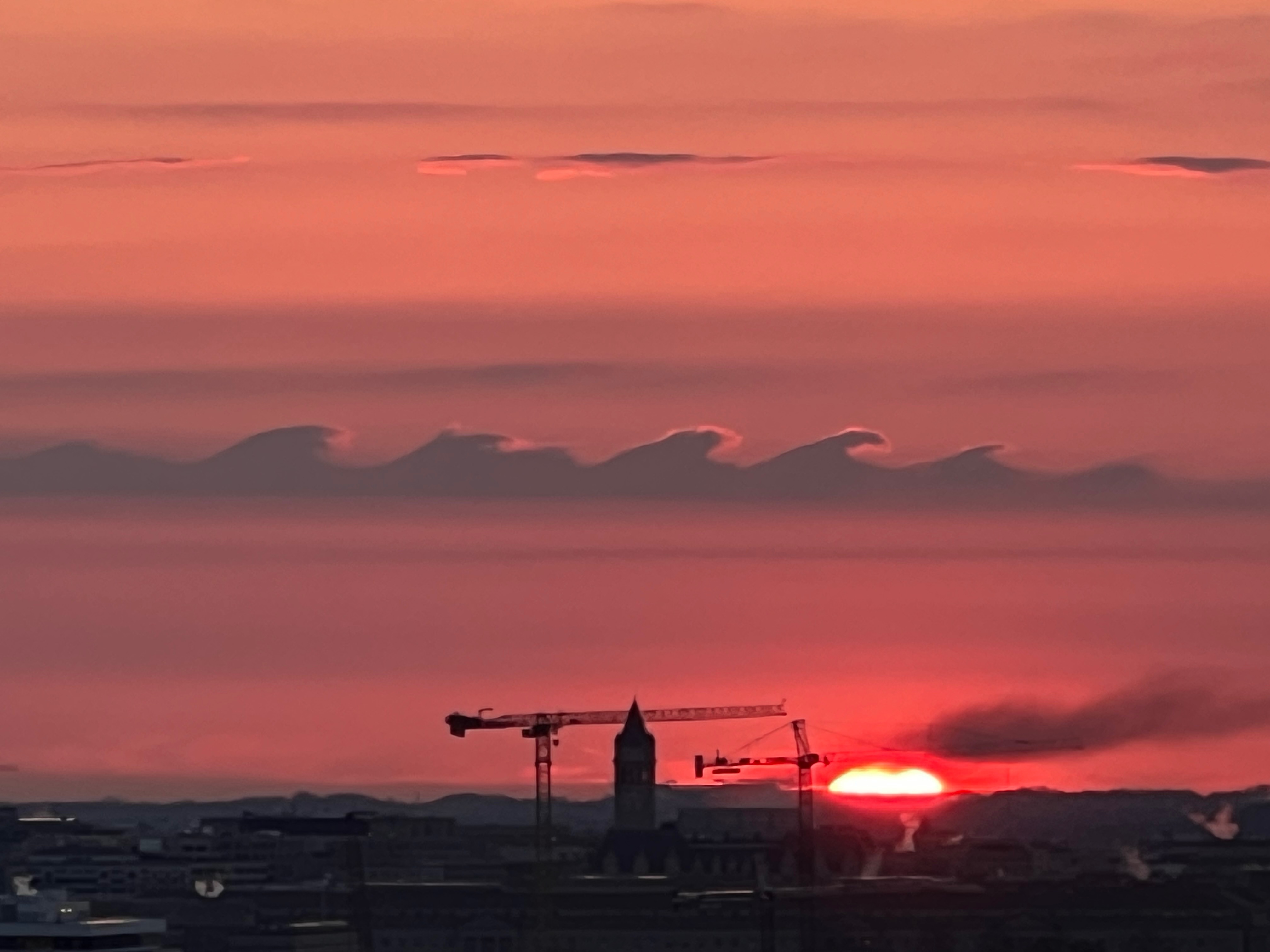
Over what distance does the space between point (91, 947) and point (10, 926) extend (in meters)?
3.50

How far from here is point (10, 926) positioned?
178 meters

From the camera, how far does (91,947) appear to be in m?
177
